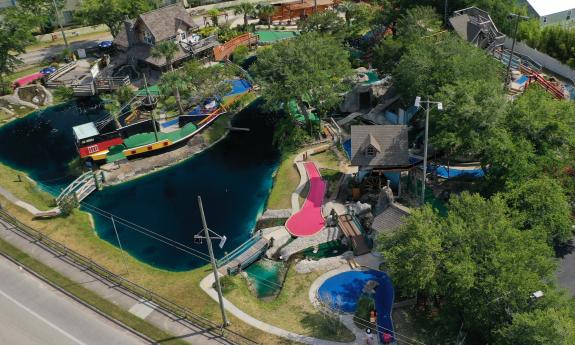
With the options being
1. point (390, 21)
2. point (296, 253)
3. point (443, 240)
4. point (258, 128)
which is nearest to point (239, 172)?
point (258, 128)

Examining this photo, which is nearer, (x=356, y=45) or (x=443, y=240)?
(x=443, y=240)

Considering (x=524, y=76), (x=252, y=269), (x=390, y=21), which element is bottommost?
(x=252, y=269)

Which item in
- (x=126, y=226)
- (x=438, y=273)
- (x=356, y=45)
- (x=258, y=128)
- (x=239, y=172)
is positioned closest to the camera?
(x=438, y=273)

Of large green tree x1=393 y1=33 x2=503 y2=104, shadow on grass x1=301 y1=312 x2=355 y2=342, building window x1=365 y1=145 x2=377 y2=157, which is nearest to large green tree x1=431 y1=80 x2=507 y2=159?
large green tree x1=393 y1=33 x2=503 y2=104

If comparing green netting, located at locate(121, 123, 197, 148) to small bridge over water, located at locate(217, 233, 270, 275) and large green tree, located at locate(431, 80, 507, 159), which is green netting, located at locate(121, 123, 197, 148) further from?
large green tree, located at locate(431, 80, 507, 159)

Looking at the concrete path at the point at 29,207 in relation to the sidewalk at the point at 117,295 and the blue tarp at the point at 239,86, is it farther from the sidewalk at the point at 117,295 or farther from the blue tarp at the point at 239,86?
the blue tarp at the point at 239,86

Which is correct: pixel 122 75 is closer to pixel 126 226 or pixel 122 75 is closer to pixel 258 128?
pixel 258 128

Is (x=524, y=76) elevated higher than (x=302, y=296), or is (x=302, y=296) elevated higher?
(x=524, y=76)
